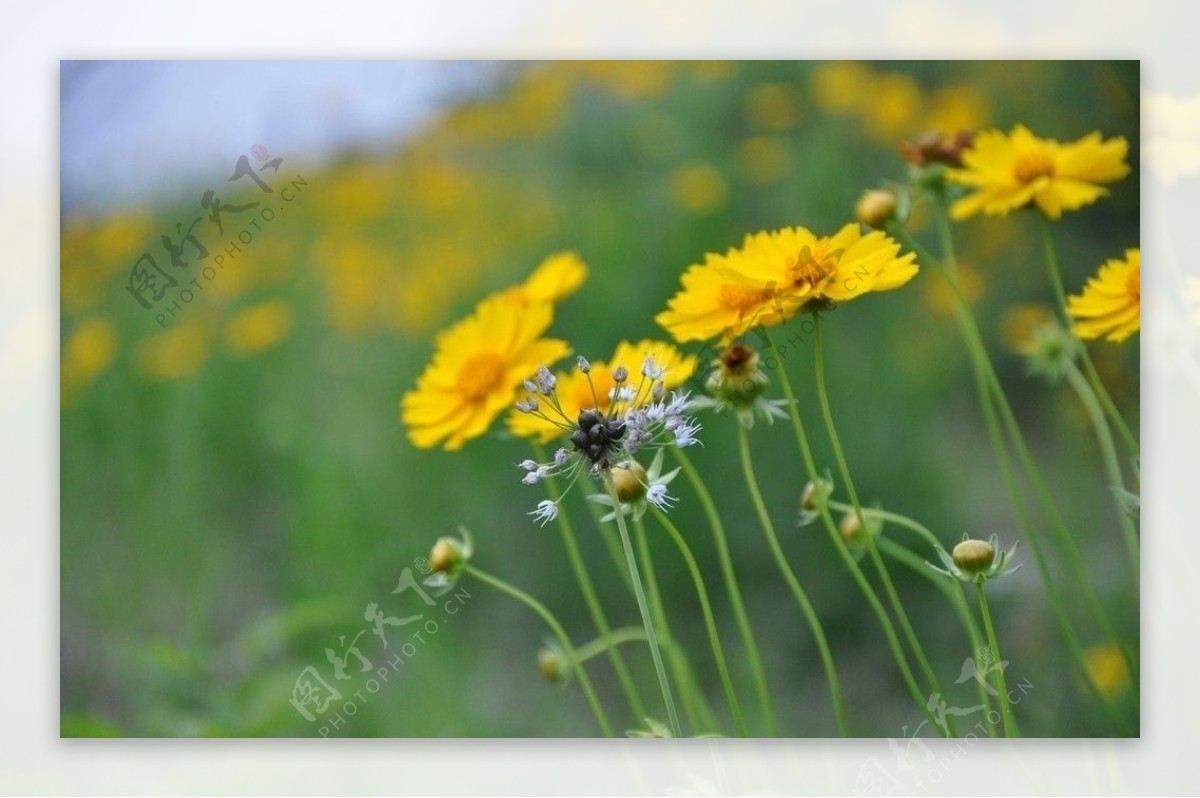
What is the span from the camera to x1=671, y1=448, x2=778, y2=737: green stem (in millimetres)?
1404

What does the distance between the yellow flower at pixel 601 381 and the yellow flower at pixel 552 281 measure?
0.09 meters

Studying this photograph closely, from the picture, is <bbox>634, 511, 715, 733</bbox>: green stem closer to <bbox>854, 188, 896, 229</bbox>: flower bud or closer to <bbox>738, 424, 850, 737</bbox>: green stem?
<bbox>738, 424, 850, 737</bbox>: green stem

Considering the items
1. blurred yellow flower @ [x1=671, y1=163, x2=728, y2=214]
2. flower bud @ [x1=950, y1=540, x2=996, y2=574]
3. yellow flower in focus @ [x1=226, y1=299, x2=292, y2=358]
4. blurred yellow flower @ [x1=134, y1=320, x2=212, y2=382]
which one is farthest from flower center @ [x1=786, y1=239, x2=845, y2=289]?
blurred yellow flower @ [x1=134, y1=320, x2=212, y2=382]

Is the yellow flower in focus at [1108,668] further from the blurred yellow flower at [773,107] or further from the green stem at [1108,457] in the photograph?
the blurred yellow flower at [773,107]

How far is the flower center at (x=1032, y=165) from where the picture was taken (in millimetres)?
1407

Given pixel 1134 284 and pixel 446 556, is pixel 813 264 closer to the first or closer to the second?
pixel 1134 284

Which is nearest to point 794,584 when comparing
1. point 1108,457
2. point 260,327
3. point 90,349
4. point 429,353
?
point 1108,457

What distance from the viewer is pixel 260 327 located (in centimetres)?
143

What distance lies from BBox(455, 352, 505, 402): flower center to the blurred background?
0.06 metres

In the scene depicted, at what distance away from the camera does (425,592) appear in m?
1.42

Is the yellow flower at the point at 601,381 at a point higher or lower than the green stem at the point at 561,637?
higher

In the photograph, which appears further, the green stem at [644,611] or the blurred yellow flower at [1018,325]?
the blurred yellow flower at [1018,325]

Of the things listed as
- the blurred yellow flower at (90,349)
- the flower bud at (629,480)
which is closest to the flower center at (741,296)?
the flower bud at (629,480)

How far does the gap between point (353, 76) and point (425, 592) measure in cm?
61
